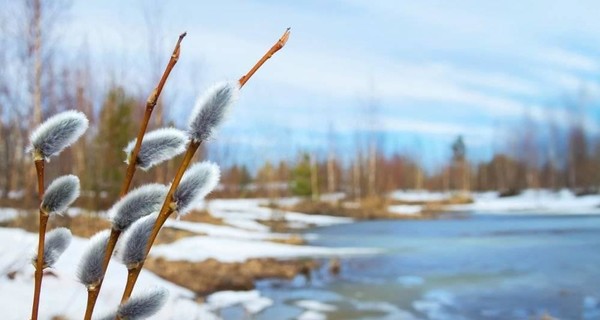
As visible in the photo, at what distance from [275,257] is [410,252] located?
3.36m

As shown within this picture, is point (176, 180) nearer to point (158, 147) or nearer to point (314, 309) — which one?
point (158, 147)

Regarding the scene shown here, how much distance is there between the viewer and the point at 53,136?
2.02 feet

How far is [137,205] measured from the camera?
0.60 meters

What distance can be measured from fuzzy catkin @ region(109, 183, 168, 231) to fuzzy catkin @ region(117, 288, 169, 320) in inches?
3.0

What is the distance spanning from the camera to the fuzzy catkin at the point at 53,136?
0.61 meters

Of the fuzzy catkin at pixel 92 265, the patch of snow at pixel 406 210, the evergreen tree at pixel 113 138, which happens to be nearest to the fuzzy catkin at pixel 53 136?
the fuzzy catkin at pixel 92 265

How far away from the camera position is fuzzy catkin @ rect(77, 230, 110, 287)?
1.99ft

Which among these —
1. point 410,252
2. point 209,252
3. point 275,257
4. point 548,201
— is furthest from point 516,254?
point 548,201

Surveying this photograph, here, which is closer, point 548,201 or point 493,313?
point 493,313

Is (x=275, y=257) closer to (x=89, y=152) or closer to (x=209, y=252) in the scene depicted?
(x=209, y=252)

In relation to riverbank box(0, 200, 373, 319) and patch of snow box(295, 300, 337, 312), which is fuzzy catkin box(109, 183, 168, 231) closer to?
riverbank box(0, 200, 373, 319)

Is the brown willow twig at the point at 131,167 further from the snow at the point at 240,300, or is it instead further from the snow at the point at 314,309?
the snow at the point at 240,300

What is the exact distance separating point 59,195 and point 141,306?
6.4 inches

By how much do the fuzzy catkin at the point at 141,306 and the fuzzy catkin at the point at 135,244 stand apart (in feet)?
0.13
